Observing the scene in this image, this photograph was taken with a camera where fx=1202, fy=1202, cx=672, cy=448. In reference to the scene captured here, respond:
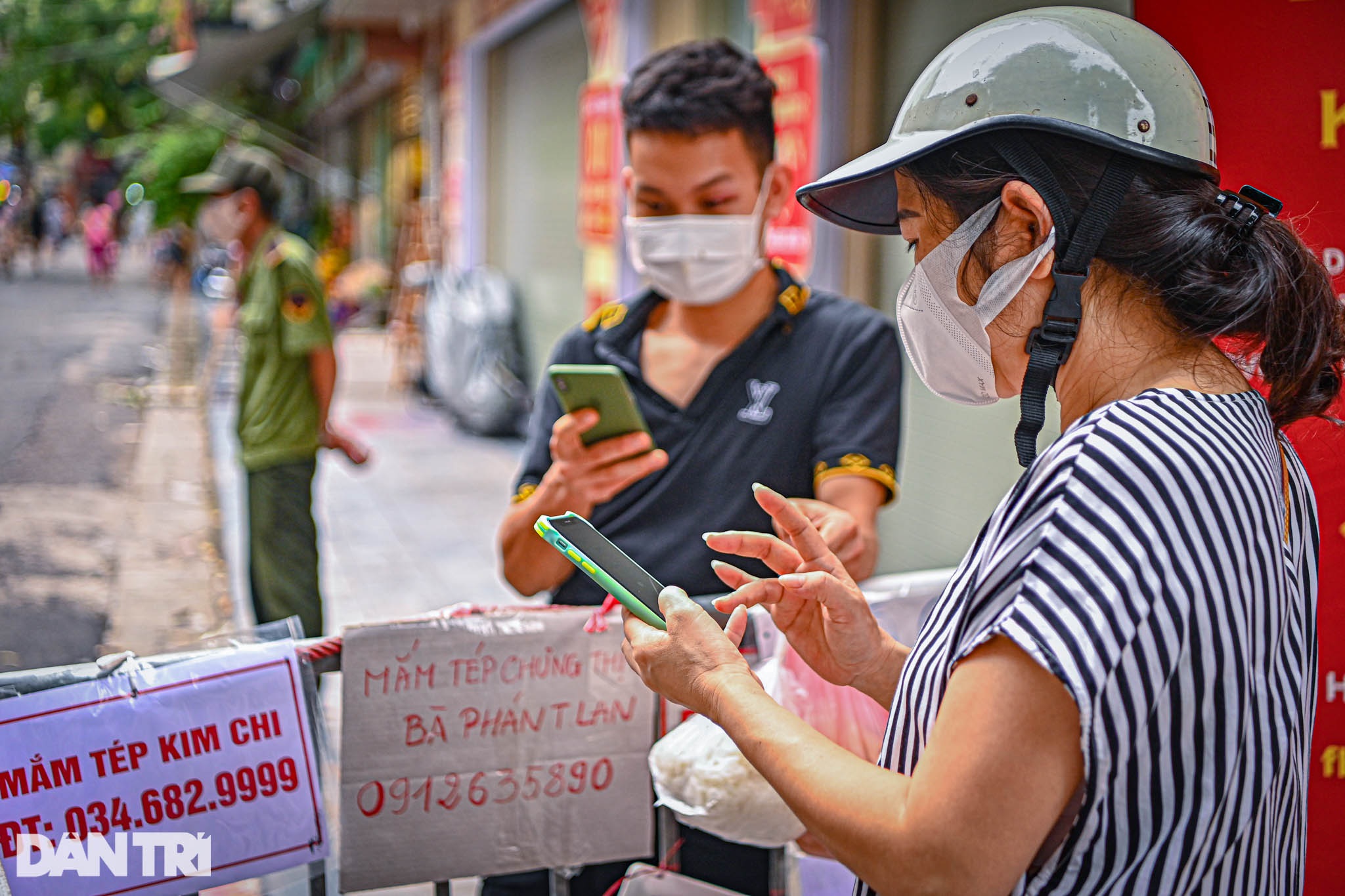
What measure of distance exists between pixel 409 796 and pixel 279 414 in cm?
278

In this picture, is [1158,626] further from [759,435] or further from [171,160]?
[171,160]

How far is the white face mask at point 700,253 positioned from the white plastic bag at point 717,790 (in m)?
0.91

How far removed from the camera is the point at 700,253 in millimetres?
2439

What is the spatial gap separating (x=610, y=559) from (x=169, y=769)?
0.78 meters

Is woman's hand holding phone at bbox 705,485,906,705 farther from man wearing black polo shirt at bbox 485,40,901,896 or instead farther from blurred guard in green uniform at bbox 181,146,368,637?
blurred guard in green uniform at bbox 181,146,368,637

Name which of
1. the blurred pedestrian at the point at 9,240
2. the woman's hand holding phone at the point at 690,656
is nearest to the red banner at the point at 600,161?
the blurred pedestrian at the point at 9,240

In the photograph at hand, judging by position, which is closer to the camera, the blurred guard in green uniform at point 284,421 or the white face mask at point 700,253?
the white face mask at point 700,253

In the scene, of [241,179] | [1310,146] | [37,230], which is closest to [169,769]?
[1310,146]

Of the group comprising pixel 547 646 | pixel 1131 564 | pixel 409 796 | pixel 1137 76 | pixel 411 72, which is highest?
pixel 411 72

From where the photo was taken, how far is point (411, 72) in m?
16.3

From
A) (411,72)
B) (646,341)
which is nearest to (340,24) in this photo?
(411,72)

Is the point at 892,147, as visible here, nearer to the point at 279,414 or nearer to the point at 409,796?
the point at 409,796

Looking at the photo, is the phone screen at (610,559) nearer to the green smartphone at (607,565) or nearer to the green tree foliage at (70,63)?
the green smartphone at (607,565)

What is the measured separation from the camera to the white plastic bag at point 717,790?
193cm
